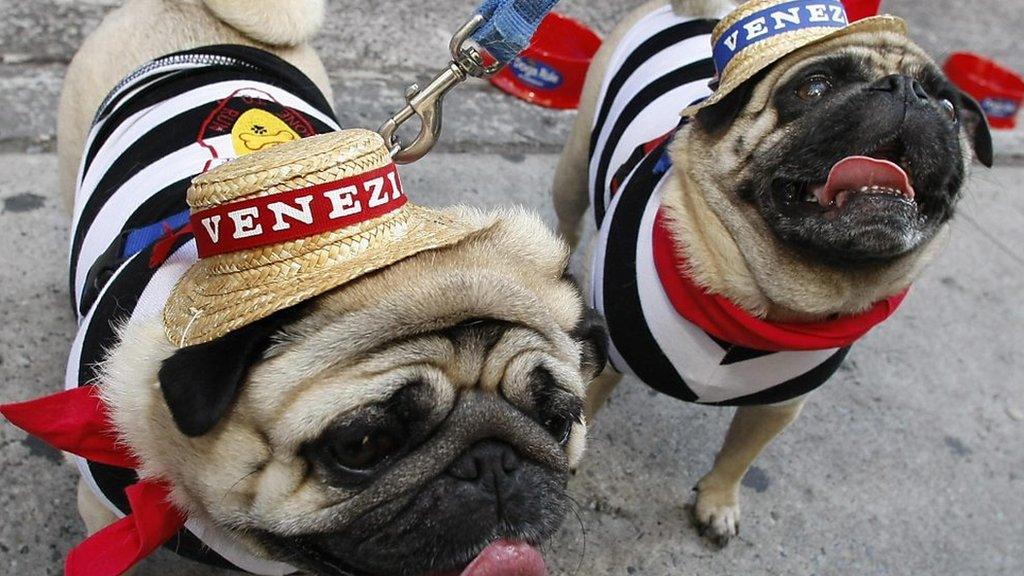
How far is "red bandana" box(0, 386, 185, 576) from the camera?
160 cm

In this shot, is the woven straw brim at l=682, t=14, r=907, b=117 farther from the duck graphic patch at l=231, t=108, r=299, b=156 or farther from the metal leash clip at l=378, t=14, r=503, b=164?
the duck graphic patch at l=231, t=108, r=299, b=156

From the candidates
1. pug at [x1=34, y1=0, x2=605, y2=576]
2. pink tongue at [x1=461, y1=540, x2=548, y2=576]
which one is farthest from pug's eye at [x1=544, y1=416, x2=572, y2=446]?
pink tongue at [x1=461, y1=540, x2=548, y2=576]

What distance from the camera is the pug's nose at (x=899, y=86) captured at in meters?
2.22

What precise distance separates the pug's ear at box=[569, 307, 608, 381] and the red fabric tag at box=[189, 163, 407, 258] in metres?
0.53

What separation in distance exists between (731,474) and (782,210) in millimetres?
983

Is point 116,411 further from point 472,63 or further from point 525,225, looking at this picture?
point 472,63

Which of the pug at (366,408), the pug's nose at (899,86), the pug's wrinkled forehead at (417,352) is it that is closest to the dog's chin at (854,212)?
the pug's nose at (899,86)

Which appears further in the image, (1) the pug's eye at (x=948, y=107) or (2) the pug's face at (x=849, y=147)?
(1) the pug's eye at (x=948, y=107)

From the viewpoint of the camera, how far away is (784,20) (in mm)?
2320

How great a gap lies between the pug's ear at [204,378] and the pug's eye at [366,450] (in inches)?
7.7

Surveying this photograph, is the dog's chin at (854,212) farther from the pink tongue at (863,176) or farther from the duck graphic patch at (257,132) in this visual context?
the duck graphic patch at (257,132)

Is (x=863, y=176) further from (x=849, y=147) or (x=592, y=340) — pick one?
(x=592, y=340)

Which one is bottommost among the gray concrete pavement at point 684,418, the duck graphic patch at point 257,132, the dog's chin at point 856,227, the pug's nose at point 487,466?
the gray concrete pavement at point 684,418

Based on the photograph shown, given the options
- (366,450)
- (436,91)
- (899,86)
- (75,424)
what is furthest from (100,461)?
(899,86)
